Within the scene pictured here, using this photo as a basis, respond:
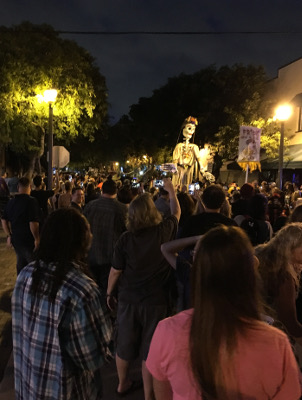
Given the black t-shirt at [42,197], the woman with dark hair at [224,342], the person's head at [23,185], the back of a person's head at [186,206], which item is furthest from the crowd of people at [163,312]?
the black t-shirt at [42,197]

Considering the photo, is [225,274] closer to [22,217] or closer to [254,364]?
[254,364]

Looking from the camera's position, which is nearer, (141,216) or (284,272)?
(284,272)

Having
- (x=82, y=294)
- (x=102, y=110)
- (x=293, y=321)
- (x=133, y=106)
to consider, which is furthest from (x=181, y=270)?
(x=133, y=106)

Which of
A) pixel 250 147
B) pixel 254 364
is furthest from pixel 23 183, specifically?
pixel 250 147

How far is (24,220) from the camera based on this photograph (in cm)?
567

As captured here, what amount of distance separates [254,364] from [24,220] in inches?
190

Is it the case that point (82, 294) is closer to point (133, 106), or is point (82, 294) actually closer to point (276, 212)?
point (276, 212)

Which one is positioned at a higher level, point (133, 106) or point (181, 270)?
point (133, 106)

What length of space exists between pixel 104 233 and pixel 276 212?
3.72 meters

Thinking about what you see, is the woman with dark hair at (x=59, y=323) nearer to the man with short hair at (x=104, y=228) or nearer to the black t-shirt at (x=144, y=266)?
the black t-shirt at (x=144, y=266)

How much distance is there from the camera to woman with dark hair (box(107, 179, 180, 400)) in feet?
11.1

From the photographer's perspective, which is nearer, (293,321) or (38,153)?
(293,321)

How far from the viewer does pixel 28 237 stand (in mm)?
5703

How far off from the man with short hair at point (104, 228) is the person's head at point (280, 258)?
2.26m
